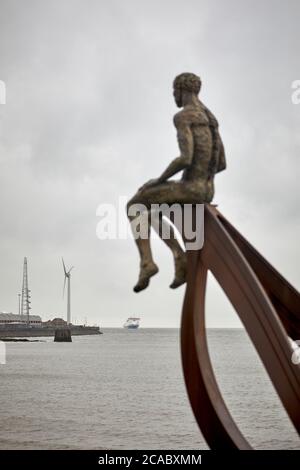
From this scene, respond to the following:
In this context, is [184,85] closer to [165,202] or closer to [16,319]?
[165,202]

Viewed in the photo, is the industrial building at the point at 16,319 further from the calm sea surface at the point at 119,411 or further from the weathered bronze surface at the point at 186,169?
the weathered bronze surface at the point at 186,169

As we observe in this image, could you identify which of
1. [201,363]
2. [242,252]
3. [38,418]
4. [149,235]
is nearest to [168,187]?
[149,235]

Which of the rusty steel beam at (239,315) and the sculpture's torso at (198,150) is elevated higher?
the sculpture's torso at (198,150)

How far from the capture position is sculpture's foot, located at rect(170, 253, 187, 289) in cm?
927

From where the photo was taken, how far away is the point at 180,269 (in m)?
9.27

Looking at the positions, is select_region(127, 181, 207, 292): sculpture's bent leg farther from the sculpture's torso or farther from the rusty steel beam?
the rusty steel beam

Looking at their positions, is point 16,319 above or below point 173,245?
above

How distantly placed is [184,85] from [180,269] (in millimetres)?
2420

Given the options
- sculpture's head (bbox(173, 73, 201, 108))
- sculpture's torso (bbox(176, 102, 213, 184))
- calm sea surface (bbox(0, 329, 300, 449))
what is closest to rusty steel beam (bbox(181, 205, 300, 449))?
sculpture's torso (bbox(176, 102, 213, 184))

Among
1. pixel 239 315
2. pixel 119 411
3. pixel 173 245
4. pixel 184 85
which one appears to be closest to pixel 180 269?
pixel 173 245

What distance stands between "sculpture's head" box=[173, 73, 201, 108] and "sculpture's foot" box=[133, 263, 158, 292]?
2189 millimetres

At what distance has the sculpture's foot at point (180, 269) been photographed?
30.4 feet

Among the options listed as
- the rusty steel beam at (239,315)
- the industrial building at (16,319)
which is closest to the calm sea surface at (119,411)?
the rusty steel beam at (239,315)

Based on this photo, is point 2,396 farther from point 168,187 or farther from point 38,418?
point 168,187
